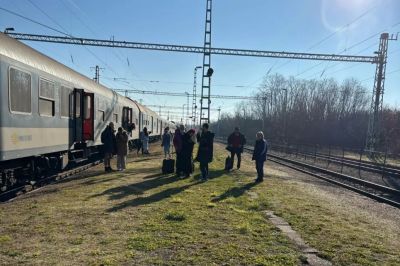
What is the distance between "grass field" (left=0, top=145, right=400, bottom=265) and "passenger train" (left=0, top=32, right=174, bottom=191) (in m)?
0.98

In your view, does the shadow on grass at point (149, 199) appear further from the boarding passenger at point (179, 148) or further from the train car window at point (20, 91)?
the train car window at point (20, 91)

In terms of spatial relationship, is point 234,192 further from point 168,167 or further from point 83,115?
point 83,115

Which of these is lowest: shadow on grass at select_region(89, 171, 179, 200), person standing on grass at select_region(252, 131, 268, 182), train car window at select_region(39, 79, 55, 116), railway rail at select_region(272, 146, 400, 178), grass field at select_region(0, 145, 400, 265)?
railway rail at select_region(272, 146, 400, 178)

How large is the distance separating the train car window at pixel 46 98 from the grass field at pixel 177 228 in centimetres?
210

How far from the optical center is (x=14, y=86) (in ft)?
29.7

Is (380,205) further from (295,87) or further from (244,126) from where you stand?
(244,126)

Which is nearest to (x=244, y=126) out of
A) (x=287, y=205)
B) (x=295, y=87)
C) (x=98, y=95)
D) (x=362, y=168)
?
(x=295, y=87)

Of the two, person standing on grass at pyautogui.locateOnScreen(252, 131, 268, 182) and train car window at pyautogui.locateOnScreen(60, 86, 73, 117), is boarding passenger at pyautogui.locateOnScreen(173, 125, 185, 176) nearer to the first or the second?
person standing on grass at pyautogui.locateOnScreen(252, 131, 268, 182)

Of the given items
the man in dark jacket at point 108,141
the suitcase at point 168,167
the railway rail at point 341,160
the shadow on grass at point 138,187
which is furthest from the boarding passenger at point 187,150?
the railway rail at point 341,160

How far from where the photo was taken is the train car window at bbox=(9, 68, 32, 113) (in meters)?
8.95

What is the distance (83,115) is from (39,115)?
4396 mm

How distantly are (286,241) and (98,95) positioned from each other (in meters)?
13.0

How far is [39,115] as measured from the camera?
10.5 meters

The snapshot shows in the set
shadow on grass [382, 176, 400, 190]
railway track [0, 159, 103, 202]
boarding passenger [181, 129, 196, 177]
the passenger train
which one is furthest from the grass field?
shadow on grass [382, 176, 400, 190]
